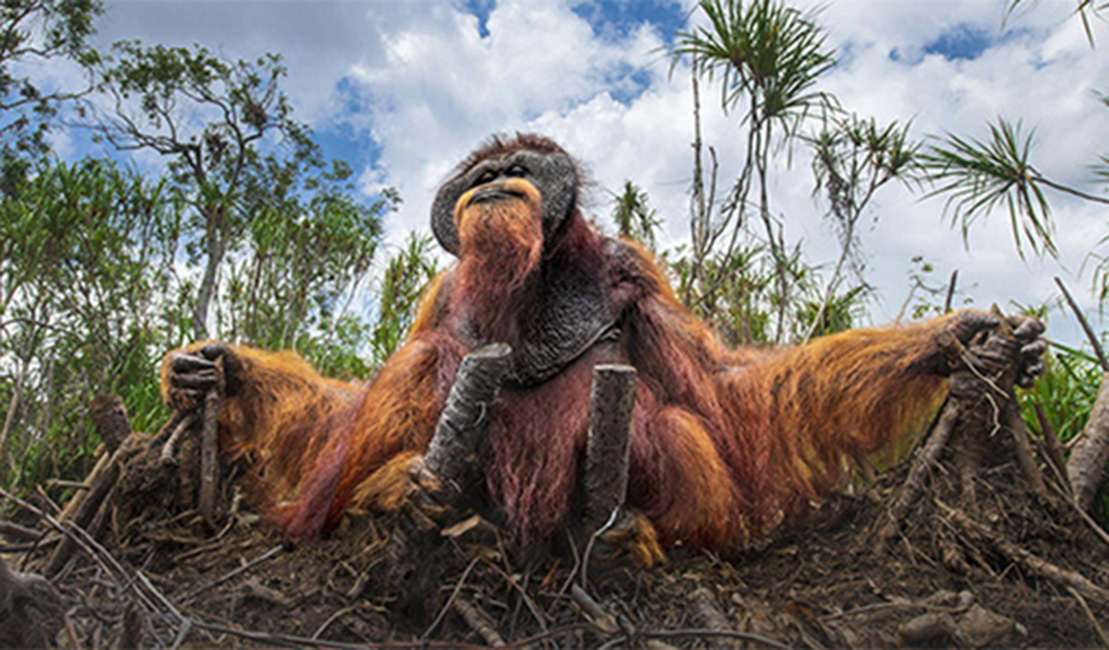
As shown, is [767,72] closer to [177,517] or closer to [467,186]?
[467,186]

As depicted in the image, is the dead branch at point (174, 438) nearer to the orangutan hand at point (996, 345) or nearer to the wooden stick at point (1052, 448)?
the orangutan hand at point (996, 345)

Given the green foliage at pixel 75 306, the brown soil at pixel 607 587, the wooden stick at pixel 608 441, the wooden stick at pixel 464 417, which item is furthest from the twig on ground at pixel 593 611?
the green foliage at pixel 75 306

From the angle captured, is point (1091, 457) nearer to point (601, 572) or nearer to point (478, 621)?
point (601, 572)

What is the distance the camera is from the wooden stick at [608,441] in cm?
189

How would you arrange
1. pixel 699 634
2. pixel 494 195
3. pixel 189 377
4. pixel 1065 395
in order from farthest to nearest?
1. pixel 1065 395
2. pixel 189 377
3. pixel 494 195
4. pixel 699 634

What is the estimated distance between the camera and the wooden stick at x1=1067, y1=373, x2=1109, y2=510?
7.92ft

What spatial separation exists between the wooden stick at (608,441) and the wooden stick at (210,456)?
1.32 m

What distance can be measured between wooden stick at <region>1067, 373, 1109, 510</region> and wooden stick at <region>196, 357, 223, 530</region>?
110 inches

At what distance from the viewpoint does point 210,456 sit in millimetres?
2535

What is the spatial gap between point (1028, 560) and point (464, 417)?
1607 millimetres

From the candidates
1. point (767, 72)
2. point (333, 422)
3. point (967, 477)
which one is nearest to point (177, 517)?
point (333, 422)

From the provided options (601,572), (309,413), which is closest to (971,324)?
(601,572)

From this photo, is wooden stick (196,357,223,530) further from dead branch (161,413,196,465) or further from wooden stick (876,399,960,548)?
wooden stick (876,399,960,548)

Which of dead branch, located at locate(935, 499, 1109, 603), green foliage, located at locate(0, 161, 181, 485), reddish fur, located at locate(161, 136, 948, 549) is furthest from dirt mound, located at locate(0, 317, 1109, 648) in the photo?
green foliage, located at locate(0, 161, 181, 485)
